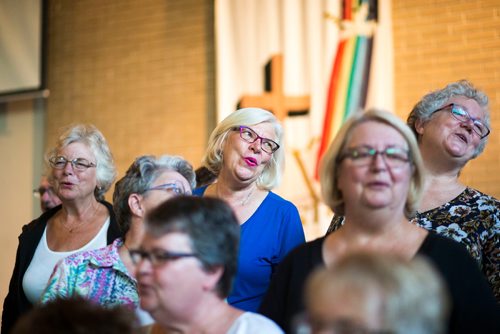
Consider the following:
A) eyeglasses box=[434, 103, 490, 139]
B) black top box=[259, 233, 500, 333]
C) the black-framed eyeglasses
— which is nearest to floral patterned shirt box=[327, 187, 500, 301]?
eyeglasses box=[434, 103, 490, 139]

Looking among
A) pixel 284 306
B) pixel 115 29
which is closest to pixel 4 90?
pixel 115 29

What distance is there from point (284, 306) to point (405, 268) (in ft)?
2.90

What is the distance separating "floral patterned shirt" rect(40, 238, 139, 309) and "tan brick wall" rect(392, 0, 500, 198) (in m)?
3.76

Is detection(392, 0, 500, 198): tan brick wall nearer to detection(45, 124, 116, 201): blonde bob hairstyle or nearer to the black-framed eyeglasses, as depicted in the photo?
detection(45, 124, 116, 201): blonde bob hairstyle

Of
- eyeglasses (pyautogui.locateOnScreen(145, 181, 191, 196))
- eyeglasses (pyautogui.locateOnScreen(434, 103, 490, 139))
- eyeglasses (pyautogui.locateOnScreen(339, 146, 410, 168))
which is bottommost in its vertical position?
eyeglasses (pyautogui.locateOnScreen(145, 181, 191, 196))

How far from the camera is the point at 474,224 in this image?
295cm

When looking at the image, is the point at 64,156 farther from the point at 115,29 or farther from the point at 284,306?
the point at 115,29

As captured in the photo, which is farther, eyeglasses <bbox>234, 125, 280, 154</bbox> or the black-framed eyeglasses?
eyeglasses <bbox>234, 125, 280, 154</bbox>

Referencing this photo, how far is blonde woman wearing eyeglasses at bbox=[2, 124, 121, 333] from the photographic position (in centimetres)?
343

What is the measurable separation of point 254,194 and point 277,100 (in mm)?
3096

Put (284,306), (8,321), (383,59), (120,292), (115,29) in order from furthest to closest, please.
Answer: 1. (115,29)
2. (383,59)
3. (8,321)
4. (120,292)
5. (284,306)

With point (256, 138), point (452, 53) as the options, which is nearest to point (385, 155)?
point (256, 138)

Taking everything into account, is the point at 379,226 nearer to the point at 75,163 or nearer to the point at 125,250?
the point at 125,250

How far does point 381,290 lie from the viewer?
4.85 ft
